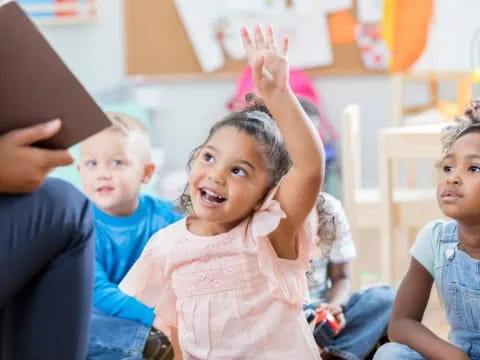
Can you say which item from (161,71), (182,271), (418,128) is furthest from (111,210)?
(161,71)

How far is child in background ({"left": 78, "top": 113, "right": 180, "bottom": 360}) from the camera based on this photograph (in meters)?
1.93

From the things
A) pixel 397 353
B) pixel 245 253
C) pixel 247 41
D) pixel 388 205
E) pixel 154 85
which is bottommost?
pixel 154 85

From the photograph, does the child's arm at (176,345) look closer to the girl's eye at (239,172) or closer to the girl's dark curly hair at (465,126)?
the girl's eye at (239,172)

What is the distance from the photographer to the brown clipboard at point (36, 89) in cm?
133

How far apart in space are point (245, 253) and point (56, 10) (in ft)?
9.92

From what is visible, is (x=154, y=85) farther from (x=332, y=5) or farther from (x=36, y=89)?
(x=36, y=89)

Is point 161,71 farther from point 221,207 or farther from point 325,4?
point 221,207

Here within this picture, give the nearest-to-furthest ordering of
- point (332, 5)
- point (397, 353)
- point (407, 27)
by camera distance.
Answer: point (397, 353) → point (407, 27) → point (332, 5)

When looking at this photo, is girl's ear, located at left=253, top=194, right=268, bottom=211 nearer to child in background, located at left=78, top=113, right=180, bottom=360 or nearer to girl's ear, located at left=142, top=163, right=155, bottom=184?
child in background, located at left=78, top=113, right=180, bottom=360

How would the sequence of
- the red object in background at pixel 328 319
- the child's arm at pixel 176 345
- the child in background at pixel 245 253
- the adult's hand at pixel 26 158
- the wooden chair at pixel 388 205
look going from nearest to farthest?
the adult's hand at pixel 26 158, the child in background at pixel 245 253, the child's arm at pixel 176 345, the red object in background at pixel 328 319, the wooden chair at pixel 388 205

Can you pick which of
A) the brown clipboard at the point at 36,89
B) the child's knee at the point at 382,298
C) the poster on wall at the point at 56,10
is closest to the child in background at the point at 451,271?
the child's knee at the point at 382,298

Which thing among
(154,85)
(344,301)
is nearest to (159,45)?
(154,85)

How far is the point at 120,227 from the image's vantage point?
6.64 feet

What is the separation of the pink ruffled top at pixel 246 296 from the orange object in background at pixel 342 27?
2.79m
